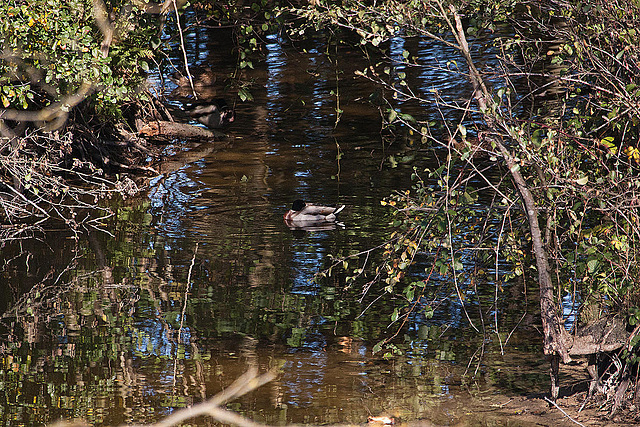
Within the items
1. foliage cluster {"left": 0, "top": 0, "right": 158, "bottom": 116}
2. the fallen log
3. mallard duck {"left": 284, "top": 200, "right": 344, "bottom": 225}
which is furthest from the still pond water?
foliage cluster {"left": 0, "top": 0, "right": 158, "bottom": 116}

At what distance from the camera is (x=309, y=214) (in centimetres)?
1033

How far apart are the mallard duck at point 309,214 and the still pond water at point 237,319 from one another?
15 centimetres

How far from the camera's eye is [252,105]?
16875 millimetres

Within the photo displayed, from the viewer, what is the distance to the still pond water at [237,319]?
19.9 ft

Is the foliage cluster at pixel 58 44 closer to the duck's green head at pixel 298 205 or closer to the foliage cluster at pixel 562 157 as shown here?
the duck's green head at pixel 298 205

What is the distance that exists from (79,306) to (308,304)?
2175 mm

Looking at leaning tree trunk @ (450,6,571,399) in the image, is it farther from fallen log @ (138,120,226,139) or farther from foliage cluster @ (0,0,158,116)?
fallen log @ (138,120,226,139)

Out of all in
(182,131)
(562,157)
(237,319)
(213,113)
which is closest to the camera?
(562,157)

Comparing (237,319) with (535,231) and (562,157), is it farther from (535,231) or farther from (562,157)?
(562,157)

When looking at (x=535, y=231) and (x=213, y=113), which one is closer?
(x=535, y=231)

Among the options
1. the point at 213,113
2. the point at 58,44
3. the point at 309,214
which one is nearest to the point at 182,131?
the point at 213,113

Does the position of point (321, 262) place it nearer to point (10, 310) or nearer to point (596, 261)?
point (10, 310)

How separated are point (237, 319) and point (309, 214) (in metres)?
2.86

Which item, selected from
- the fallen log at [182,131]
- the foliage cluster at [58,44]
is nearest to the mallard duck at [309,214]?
the foliage cluster at [58,44]
